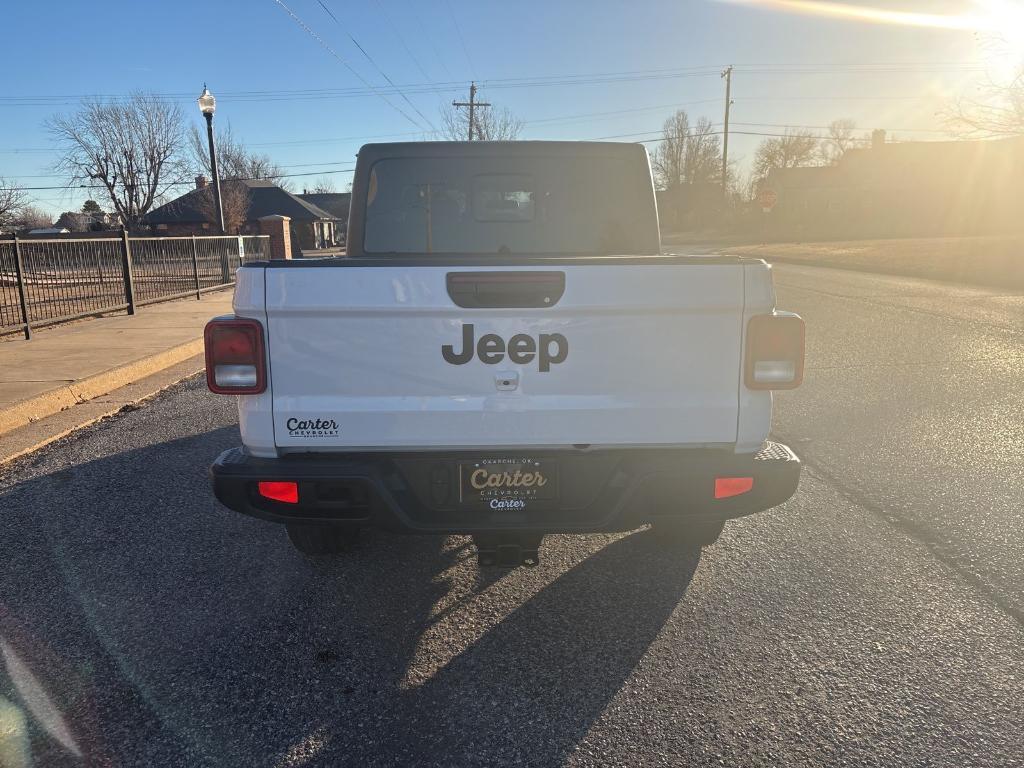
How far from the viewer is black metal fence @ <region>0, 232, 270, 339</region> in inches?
400

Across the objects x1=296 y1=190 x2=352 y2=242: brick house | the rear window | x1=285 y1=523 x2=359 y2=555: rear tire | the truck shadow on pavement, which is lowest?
the truck shadow on pavement

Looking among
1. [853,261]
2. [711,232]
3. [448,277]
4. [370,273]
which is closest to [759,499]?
→ [448,277]

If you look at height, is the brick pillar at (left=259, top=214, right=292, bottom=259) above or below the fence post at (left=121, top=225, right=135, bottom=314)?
above

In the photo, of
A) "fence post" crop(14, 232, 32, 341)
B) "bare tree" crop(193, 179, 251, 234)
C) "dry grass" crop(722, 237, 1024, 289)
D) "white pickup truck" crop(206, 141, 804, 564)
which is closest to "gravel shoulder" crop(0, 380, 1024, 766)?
"white pickup truck" crop(206, 141, 804, 564)

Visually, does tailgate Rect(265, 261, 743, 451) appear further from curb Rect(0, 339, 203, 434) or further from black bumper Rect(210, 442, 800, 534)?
curb Rect(0, 339, 203, 434)

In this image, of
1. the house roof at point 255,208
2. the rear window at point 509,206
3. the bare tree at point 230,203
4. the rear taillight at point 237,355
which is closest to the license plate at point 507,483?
the rear taillight at point 237,355

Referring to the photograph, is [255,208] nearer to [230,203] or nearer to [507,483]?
[230,203]

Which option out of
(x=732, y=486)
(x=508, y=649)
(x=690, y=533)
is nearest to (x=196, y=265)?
(x=690, y=533)

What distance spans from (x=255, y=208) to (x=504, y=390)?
57.9 meters

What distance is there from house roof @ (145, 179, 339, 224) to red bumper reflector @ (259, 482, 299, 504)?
178 feet

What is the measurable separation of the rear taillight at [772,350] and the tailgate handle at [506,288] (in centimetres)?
77

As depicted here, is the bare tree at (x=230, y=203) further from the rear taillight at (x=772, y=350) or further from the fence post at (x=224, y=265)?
the rear taillight at (x=772, y=350)

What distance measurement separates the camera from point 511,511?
280 cm

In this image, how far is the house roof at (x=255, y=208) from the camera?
5359cm
